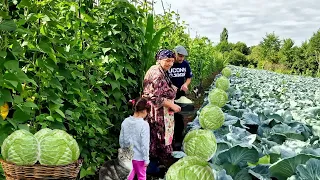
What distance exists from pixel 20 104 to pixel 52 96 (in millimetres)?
377

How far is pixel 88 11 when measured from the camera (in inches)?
165

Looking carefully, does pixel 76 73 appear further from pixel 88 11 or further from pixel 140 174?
pixel 140 174

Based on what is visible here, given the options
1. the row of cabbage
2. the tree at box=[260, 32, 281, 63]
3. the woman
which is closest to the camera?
the row of cabbage

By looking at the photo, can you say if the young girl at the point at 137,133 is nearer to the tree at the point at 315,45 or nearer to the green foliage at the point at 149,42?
the green foliage at the point at 149,42

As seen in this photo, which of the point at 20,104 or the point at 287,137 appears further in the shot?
the point at 287,137

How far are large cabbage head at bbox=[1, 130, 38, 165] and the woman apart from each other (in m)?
3.14

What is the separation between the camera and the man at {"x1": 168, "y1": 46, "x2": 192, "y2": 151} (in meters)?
6.62

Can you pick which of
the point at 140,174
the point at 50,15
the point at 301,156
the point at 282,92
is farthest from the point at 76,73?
the point at 282,92

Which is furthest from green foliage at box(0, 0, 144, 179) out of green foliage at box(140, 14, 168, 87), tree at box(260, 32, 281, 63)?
tree at box(260, 32, 281, 63)

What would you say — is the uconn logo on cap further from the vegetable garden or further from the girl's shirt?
the girl's shirt

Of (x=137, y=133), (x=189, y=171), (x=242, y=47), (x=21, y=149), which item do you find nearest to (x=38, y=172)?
(x=21, y=149)

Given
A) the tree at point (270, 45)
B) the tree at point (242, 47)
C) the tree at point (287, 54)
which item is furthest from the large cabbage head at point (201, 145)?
the tree at point (242, 47)

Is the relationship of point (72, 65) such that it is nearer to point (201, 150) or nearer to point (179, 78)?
point (201, 150)

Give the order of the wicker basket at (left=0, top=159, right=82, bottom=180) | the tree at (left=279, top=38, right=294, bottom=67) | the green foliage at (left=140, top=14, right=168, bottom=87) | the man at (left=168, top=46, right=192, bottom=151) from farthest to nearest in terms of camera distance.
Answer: the tree at (left=279, top=38, right=294, bottom=67)
the man at (left=168, top=46, right=192, bottom=151)
the green foliage at (left=140, top=14, right=168, bottom=87)
the wicker basket at (left=0, top=159, right=82, bottom=180)
